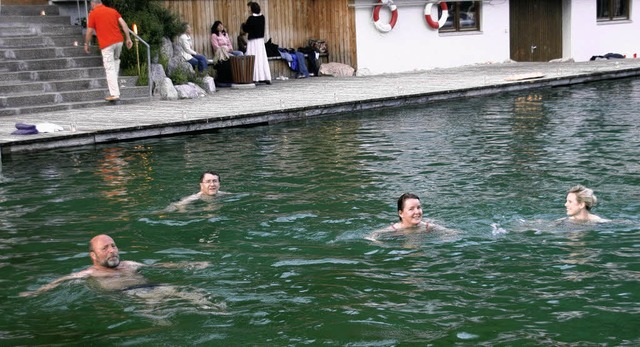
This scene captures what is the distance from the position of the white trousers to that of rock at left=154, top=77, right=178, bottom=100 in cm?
149

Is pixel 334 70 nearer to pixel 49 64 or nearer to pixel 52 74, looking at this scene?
pixel 49 64

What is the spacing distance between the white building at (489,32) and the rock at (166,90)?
7.36 m

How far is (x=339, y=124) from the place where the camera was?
1884cm

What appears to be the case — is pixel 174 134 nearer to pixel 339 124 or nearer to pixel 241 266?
pixel 339 124

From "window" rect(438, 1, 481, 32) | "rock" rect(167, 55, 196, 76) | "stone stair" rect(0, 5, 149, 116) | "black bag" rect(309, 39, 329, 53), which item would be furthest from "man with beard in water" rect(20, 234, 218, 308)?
"window" rect(438, 1, 481, 32)

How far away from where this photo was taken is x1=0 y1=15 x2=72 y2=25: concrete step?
2234 centimetres

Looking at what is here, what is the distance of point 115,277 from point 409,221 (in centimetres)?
304

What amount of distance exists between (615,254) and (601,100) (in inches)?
504

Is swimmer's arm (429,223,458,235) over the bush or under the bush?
under

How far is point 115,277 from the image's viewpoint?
8828 millimetres

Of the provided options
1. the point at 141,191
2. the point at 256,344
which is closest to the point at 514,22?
the point at 141,191

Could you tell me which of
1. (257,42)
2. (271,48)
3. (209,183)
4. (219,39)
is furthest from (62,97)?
(209,183)

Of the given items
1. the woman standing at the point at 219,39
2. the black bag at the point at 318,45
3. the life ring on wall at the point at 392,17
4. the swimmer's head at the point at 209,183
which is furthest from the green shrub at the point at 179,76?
the swimmer's head at the point at 209,183

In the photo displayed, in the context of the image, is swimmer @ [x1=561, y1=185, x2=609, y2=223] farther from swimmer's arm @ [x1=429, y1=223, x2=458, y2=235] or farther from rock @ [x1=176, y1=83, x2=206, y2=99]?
rock @ [x1=176, y1=83, x2=206, y2=99]
